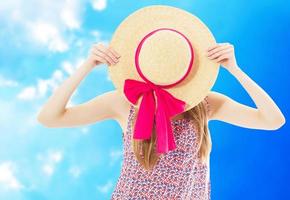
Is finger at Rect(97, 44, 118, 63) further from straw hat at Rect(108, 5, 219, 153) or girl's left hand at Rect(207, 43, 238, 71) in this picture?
girl's left hand at Rect(207, 43, 238, 71)

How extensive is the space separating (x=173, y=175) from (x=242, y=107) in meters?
0.30

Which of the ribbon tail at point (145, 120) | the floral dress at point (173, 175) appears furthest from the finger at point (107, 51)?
the floral dress at point (173, 175)

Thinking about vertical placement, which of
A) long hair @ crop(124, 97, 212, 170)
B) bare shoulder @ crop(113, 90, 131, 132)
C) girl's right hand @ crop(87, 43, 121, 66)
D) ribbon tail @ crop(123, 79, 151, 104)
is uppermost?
girl's right hand @ crop(87, 43, 121, 66)

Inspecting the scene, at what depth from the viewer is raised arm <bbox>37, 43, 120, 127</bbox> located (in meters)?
1.57

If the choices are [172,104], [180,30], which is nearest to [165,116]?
[172,104]

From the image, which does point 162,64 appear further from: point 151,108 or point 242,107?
point 242,107

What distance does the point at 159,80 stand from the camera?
5.15 ft

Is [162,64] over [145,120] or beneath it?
over

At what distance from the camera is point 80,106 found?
1683 millimetres

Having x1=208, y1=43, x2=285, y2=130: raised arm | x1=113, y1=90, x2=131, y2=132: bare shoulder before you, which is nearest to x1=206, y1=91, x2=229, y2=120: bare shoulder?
x1=208, y1=43, x2=285, y2=130: raised arm

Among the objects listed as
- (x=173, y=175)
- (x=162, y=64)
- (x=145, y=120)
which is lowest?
(x=173, y=175)

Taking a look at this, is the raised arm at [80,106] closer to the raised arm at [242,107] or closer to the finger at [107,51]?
the finger at [107,51]

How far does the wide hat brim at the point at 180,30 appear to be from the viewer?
A: 1.56 m

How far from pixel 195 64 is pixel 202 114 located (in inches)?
6.4
